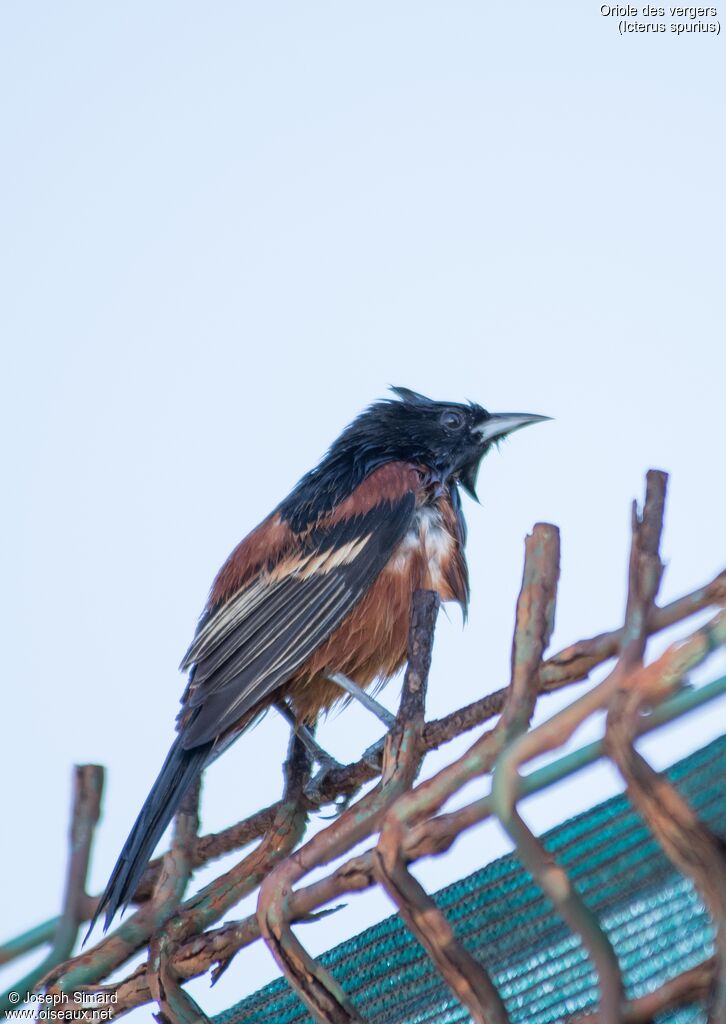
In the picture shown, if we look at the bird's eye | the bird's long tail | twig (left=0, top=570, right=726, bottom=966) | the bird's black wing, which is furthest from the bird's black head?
twig (left=0, top=570, right=726, bottom=966)

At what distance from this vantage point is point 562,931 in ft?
6.09

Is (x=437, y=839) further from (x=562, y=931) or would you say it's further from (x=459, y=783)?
(x=562, y=931)

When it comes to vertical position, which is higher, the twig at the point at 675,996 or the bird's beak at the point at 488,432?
the bird's beak at the point at 488,432

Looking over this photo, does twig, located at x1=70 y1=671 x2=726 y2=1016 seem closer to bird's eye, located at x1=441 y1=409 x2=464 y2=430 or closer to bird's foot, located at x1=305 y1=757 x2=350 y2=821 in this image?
bird's foot, located at x1=305 y1=757 x2=350 y2=821

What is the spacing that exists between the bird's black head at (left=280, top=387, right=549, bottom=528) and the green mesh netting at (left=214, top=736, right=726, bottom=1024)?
2911 mm

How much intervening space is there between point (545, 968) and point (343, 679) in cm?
243

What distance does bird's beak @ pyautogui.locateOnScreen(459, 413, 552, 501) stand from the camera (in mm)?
5512

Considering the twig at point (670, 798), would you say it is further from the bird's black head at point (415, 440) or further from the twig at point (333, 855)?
the bird's black head at point (415, 440)

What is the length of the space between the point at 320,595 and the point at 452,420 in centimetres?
158

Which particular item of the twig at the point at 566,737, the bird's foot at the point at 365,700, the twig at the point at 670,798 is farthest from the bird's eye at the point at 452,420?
the twig at the point at 670,798

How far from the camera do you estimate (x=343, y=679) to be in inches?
168

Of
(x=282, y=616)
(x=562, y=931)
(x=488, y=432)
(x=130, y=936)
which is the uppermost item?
(x=488, y=432)

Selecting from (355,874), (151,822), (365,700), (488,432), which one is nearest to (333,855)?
(355,874)

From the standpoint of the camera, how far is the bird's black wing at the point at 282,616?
3861mm
